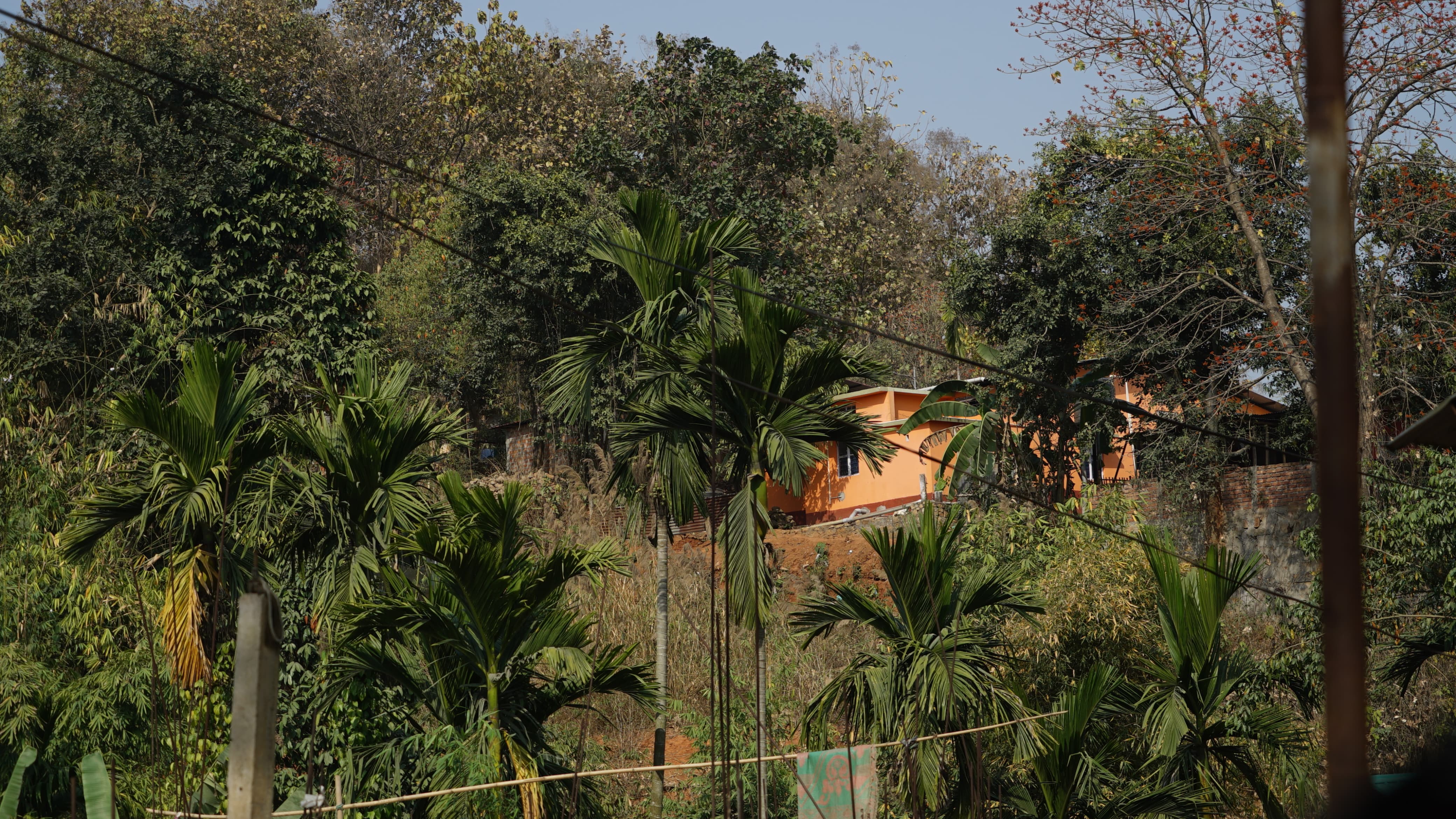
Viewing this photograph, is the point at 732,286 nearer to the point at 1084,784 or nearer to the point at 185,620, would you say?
the point at 185,620

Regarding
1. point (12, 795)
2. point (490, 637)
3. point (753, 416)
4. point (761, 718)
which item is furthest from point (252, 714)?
point (753, 416)

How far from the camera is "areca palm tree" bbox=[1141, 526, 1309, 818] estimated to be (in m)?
11.3

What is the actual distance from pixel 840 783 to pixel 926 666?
122cm

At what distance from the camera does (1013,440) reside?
20.8 metres

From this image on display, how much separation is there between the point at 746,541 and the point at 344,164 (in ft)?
78.2

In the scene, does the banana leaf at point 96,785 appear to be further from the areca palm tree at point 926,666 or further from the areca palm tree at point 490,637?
the areca palm tree at point 926,666

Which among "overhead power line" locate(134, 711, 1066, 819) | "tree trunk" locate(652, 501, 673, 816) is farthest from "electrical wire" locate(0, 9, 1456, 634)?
"tree trunk" locate(652, 501, 673, 816)

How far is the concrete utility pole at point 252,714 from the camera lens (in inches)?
238

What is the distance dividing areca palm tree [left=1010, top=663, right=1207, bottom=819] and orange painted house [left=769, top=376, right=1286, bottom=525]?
11.9 meters

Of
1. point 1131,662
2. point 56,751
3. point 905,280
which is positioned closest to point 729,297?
point 1131,662

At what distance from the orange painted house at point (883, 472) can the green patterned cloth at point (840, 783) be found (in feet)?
44.4

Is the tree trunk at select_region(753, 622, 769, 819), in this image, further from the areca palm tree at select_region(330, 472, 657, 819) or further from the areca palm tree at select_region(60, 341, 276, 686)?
the areca palm tree at select_region(60, 341, 276, 686)

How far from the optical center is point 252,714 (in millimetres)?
6047

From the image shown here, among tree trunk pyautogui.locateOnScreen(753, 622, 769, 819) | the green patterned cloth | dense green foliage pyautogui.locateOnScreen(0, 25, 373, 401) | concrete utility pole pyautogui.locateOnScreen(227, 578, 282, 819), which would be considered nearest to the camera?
concrete utility pole pyautogui.locateOnScreen(227, 578, 282, 819)
